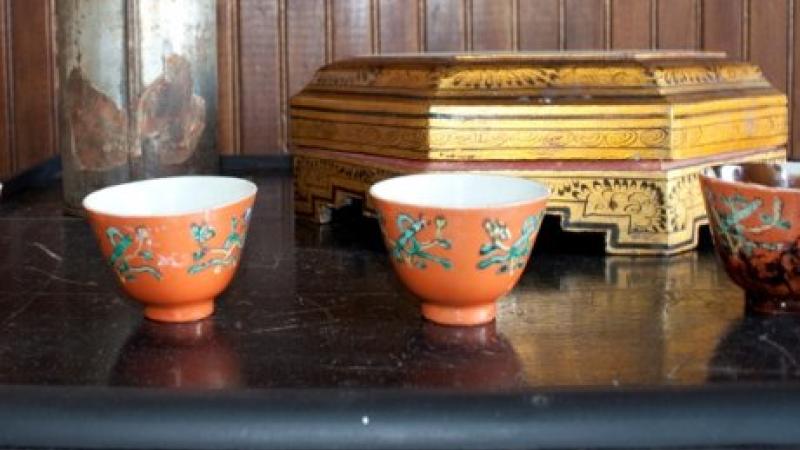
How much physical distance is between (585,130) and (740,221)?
0.62 ft

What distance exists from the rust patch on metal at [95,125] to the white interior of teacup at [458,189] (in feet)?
1.25

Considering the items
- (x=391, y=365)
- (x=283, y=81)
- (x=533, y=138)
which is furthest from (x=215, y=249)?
(x=283, y=81)

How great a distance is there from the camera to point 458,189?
693 mm

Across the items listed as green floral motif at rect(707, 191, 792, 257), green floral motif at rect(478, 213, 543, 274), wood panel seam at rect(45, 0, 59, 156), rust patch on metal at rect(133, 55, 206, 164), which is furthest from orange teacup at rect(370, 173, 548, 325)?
wood panel seam at rect(45, 0, 59, 156)

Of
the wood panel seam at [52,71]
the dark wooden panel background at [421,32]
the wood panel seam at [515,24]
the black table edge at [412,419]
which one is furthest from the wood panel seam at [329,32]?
the black table edge at [412,419]

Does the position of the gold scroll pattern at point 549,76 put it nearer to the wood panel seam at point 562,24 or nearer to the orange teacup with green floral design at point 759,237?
the orange teacup with green floral design at point 759,237

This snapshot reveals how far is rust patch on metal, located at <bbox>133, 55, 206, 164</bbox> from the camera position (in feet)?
3.17

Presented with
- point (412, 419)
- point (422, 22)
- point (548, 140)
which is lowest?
point (412, 419)

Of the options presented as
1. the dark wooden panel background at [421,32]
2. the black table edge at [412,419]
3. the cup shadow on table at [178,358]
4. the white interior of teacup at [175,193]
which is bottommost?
the black table edge at [412,419]

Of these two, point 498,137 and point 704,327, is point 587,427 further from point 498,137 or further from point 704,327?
point 498,137

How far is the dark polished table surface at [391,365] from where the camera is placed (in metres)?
0.50

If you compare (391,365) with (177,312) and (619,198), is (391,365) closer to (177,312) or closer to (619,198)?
(177,312)

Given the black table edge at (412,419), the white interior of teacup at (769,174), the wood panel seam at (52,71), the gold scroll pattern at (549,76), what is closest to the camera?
the black table edge at (412,419)

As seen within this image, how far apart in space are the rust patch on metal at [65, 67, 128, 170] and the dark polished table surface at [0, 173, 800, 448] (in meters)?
0.20
